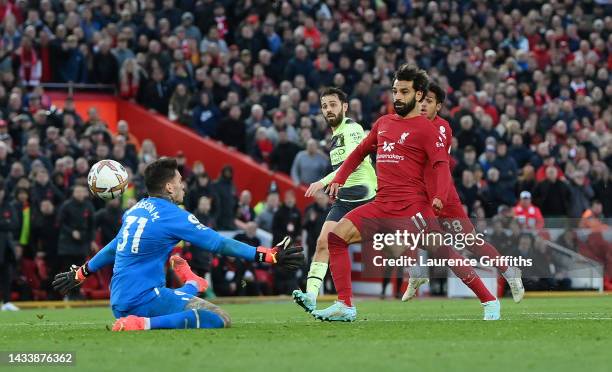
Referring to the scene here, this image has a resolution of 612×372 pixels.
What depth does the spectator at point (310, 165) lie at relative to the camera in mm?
26719

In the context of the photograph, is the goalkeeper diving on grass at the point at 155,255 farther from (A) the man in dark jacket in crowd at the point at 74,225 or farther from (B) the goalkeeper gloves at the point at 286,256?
(A) the man in dark jacket in crowd at the point at 74,225

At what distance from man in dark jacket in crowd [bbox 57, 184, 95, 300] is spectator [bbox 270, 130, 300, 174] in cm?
567

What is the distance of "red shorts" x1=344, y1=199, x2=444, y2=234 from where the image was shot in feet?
44.4

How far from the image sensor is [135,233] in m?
11.9

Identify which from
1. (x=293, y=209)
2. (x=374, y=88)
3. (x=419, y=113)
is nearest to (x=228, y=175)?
(x=293, y=209)

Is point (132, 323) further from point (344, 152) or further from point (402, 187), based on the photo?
point (344, 152)

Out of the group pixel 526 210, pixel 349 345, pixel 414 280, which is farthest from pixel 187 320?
pixel 526 210

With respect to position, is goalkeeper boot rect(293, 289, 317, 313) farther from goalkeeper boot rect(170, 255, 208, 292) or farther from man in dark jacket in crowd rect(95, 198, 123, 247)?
man in dark jacket in crowd rect(95, 198, 123, 247)

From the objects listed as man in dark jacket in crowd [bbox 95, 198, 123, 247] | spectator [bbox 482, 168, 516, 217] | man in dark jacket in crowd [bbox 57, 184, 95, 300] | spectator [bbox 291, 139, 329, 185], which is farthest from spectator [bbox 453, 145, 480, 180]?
man in dark jacket in crowd [bbox 57, 184, 95, 300]

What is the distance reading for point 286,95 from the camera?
1131 inches

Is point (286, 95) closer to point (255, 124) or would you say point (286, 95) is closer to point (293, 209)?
point (255, 124)

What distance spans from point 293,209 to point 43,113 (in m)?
5.05

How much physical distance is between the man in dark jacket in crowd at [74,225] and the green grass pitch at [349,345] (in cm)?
813

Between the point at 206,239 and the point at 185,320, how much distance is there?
2.83 ft
